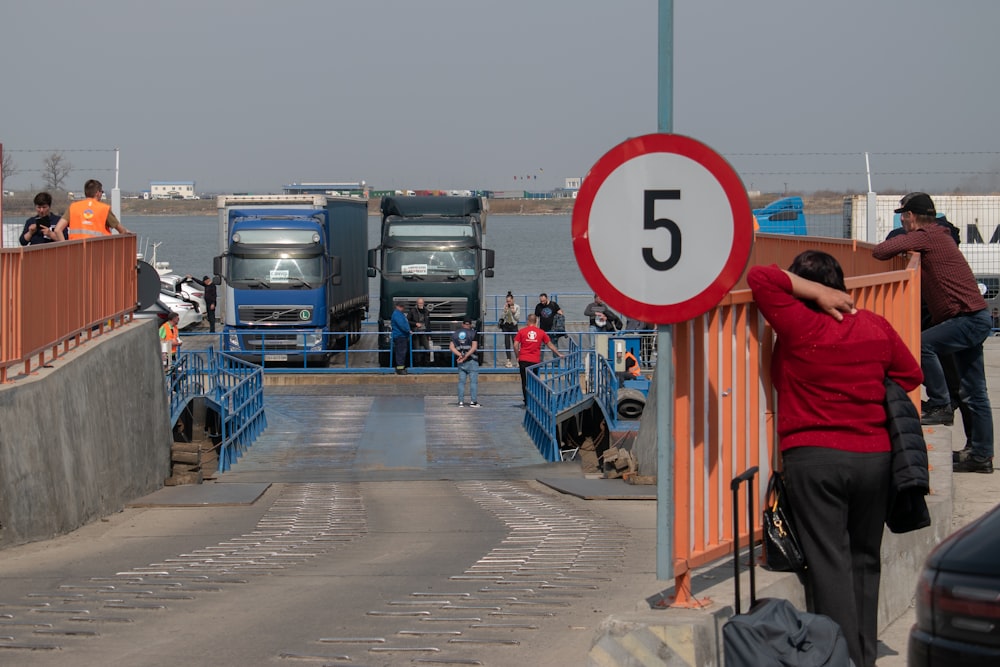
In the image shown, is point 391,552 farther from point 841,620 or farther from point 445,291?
point 445,291

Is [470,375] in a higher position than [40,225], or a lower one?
lower

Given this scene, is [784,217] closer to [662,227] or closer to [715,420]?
[715,420]

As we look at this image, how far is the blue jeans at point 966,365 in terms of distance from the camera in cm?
877

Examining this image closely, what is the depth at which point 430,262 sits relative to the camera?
33.3 metres

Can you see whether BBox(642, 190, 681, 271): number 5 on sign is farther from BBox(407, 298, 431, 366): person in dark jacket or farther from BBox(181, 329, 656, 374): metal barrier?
BBox(407, 298, 431, 366): person in dark jacket

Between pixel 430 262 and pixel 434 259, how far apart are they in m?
0.13

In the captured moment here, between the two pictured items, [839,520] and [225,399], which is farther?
[225,399]

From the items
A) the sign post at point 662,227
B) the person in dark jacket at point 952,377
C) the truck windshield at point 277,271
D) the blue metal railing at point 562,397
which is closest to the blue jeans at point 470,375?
the blue metal railing at point 562,397

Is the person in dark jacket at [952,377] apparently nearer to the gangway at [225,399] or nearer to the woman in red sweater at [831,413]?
the woman in red sweater at [831,413]

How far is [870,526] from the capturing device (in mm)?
5207

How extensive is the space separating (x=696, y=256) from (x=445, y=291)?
28.7m

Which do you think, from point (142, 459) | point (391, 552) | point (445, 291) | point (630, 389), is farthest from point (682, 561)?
point (445, 291)

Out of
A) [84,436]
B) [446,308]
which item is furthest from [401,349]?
[84,436]

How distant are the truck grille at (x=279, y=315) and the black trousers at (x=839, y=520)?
28.8m
